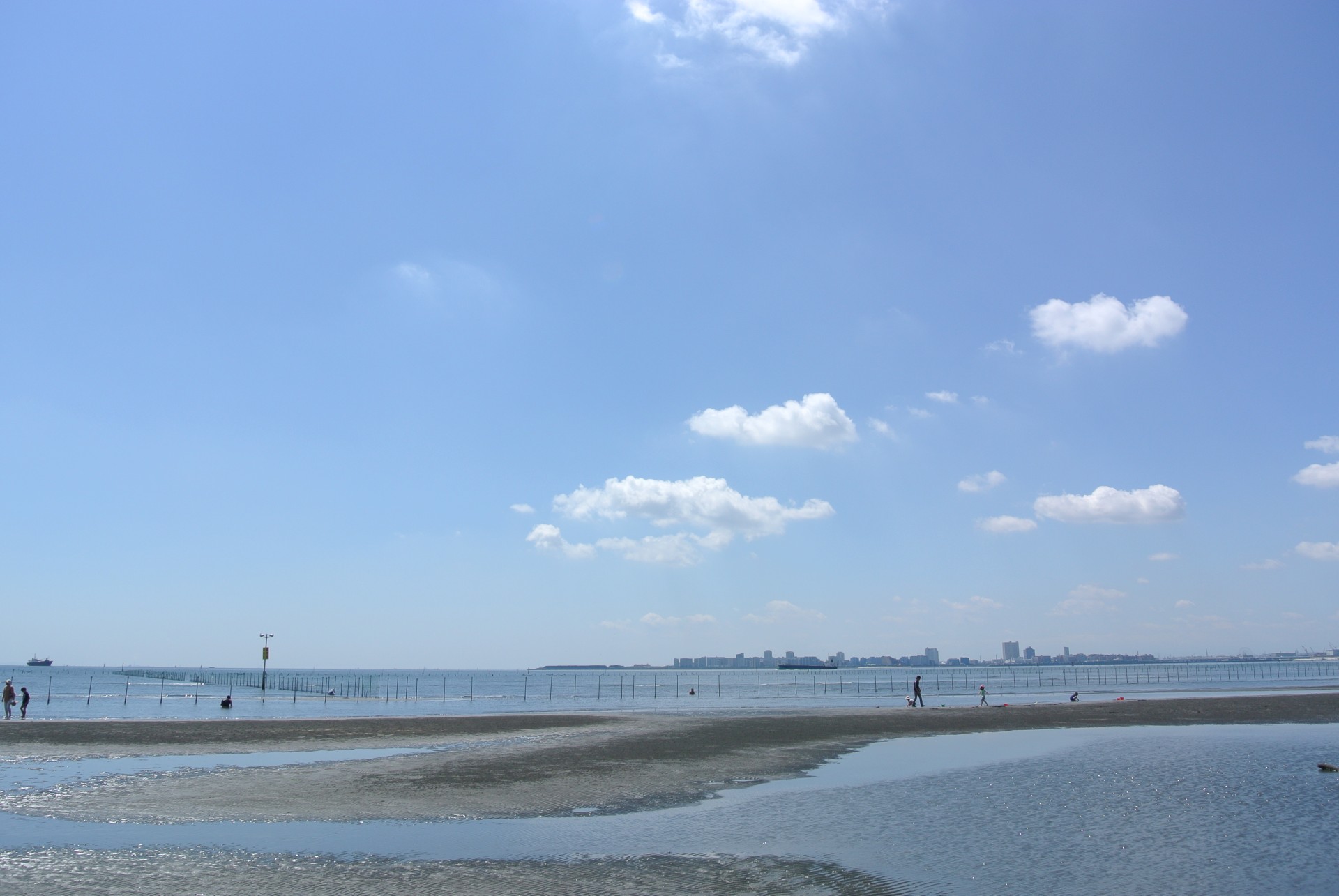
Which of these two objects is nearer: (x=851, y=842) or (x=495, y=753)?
(x=851, y=842)

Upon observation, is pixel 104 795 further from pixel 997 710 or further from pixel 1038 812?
pixel 997 710

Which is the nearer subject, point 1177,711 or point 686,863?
point 686,863

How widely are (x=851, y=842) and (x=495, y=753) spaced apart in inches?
796

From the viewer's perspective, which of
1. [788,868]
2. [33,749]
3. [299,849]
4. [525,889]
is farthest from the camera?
[33,749]

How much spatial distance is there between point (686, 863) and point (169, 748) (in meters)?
27.7

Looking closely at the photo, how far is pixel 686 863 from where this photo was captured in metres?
16.2

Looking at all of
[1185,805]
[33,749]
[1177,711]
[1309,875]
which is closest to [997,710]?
[1177,711]

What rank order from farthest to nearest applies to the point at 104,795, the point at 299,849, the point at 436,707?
the point at 436,707 < the point at 104,795 < the point at 299,849

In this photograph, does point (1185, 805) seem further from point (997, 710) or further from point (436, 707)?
point (436, 707)

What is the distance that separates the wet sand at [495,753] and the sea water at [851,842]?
1858 millimetres

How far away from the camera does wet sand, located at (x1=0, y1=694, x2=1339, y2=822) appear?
875 inches

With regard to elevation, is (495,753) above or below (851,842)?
below

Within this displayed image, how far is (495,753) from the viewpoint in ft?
115

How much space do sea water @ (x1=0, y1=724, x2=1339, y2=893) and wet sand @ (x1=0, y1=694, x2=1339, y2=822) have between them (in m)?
1.86
